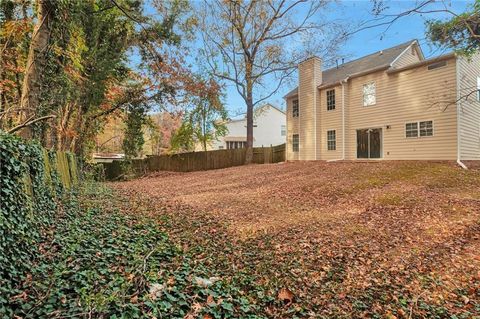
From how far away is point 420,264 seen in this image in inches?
158

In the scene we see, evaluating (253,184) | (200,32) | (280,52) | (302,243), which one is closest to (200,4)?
(200,32)

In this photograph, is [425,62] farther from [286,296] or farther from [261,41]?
[286,296]

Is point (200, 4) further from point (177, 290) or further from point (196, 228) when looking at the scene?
point (177, 290)

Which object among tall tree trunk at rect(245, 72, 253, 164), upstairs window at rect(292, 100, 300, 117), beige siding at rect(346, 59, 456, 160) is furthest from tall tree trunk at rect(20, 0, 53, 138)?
tall tree trunk at rect(245, 72, 253, 164)

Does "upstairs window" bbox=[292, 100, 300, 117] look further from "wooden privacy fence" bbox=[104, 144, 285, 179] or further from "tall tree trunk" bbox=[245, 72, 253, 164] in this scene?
"tall tree trunk" bbox=[245, 72, 253, 164]

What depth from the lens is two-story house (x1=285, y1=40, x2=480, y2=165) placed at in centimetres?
1178

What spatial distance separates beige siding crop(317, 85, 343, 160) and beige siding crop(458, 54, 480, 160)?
17.1 ft

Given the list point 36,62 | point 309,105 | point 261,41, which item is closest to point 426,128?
point 309,105

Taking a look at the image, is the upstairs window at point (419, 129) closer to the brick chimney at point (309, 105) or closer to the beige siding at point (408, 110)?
the beige siding at point (408, 110)

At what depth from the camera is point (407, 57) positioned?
577 inches

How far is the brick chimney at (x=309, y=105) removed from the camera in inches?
661

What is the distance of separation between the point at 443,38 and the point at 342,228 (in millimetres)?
7034

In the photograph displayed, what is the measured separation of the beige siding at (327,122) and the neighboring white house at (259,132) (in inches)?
499

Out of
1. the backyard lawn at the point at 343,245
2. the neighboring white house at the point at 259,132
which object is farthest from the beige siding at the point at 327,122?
the neighboring white house at the point at 259,132
